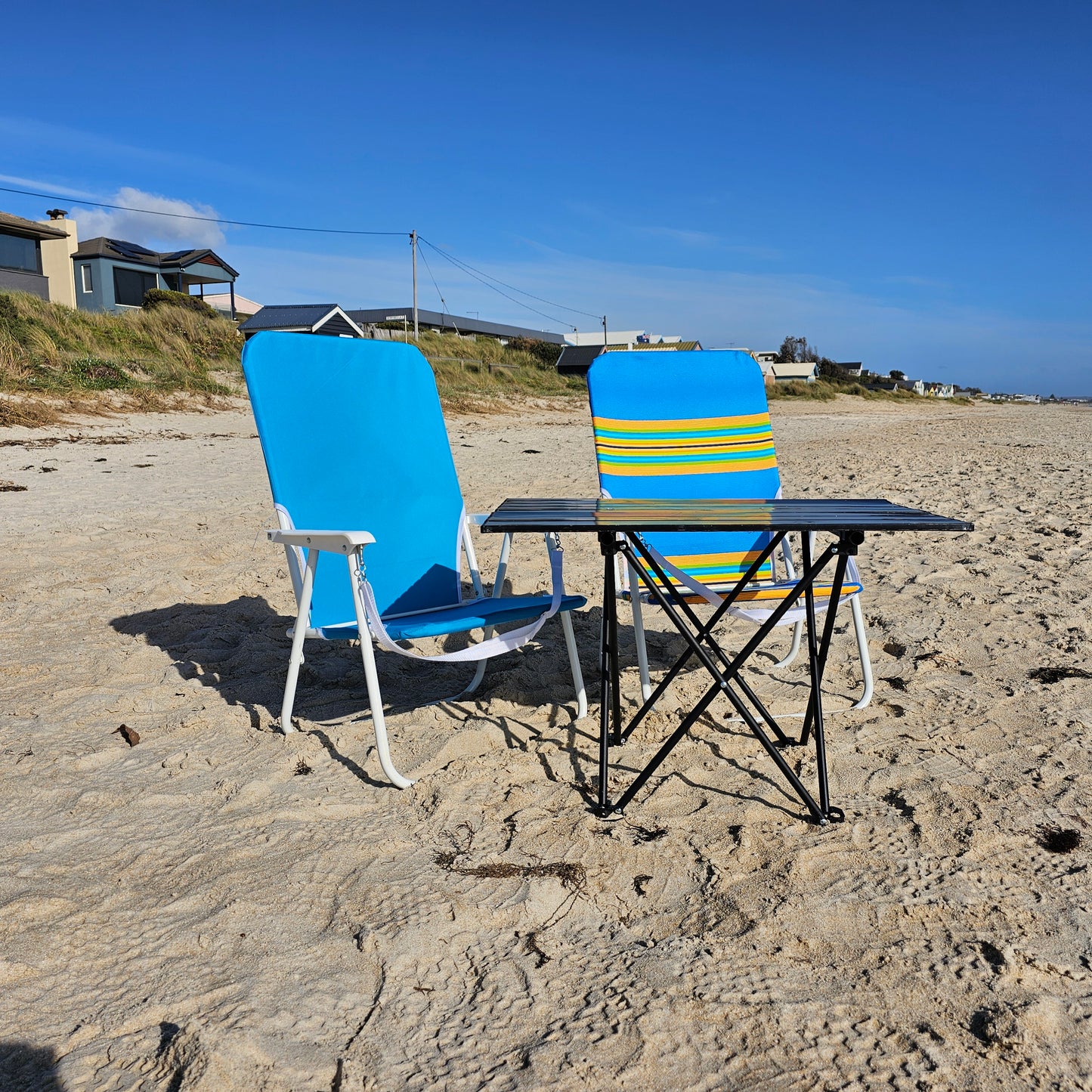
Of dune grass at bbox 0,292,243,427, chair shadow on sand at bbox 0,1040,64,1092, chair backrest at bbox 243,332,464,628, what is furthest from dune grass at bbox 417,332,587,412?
chair shadow on sand at bbox 0,1040,64,1092

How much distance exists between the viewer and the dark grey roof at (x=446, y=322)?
48.2 meters

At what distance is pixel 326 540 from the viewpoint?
280 cm

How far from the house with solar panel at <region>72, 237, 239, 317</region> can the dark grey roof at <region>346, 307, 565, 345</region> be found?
28.0 ft

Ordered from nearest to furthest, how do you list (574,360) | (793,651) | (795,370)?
(793,651) < (574,360) < (795,370)

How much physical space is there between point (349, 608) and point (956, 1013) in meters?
2.27

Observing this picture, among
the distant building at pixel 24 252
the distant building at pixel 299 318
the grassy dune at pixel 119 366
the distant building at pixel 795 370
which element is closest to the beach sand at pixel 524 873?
the grassy dune at pixel 119 366

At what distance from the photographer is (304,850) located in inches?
93.7

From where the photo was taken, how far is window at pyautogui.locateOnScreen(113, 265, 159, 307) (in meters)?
32.2

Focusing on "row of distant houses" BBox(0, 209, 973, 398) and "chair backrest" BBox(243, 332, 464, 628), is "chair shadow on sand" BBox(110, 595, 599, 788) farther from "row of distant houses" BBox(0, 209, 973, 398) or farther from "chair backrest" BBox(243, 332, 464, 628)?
"row of distant houses" BBox(0, 209, 973, 398)

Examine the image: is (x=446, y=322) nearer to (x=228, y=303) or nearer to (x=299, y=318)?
(x=228, y=303)

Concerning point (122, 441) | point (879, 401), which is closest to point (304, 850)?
point (122, 441)

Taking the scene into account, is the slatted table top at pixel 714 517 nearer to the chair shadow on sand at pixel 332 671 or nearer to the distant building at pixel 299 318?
the chair shadow on sand at pixel 332 671

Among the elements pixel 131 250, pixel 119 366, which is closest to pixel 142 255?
pixel 131 250

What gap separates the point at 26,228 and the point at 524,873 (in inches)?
1131
